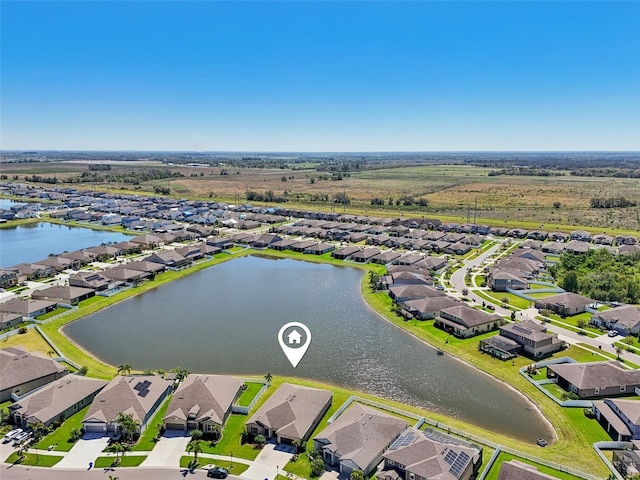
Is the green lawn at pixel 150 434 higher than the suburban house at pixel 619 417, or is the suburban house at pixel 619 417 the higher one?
the suburban house at pixel 619 417

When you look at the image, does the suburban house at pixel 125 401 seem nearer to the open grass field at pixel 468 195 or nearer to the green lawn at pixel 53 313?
the green lawn at pixel 53 313

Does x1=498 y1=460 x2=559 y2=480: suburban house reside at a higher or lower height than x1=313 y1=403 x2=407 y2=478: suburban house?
higher

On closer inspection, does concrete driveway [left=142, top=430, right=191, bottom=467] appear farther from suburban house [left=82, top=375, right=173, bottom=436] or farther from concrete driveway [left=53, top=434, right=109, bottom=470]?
concrete driveway [left=53, top=434, right=109, bottom=470]

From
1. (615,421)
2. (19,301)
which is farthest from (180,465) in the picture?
(19,301)

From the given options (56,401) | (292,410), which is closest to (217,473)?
(292,410)

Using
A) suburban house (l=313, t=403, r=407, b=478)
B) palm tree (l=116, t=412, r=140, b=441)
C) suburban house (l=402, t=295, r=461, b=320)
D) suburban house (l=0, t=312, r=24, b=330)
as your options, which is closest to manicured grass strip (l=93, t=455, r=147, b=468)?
palm tree (l=116, t=412, r=140, b=441)

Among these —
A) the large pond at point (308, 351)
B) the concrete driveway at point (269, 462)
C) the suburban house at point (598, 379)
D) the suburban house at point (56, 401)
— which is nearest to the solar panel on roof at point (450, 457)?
the large pond at point (308, 351)

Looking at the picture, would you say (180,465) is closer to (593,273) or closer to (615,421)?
(615,421)
